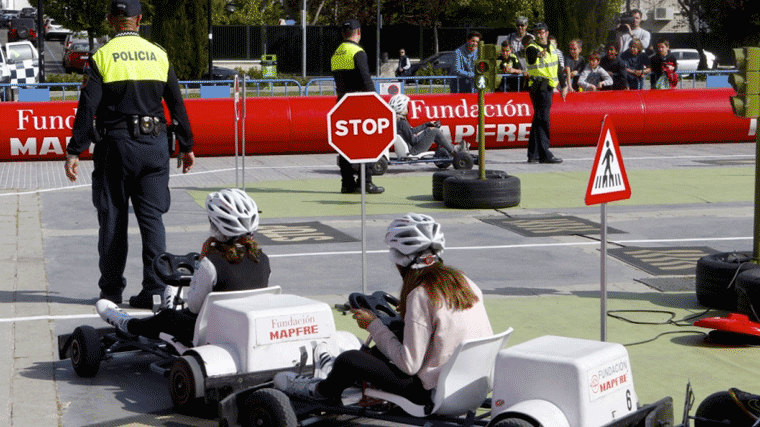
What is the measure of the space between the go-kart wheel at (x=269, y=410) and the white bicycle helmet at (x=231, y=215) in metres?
1.06

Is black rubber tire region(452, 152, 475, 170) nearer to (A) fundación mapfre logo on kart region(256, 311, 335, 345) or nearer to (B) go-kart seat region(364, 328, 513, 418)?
(A) fundación mapfre logo on kart region(256, 311, 335, 345)

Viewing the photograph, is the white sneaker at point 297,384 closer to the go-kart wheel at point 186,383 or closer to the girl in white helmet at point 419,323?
the girl in white helmet at point 419,323

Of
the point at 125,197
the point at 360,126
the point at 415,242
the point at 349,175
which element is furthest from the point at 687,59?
the point at 415,242

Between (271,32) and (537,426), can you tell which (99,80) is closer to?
(537,426)

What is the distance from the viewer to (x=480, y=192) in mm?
12992

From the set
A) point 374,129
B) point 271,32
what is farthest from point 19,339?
point 271,32

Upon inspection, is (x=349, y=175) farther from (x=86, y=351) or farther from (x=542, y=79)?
(x=86, y=351)

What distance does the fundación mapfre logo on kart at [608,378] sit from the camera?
446 cm

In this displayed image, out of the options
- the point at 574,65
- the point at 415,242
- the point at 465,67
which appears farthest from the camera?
the point at 574,65

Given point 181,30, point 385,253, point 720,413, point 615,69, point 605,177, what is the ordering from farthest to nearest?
point 181,30 < point 615,69 < point 385,253 < point 605,177 < point 720,413

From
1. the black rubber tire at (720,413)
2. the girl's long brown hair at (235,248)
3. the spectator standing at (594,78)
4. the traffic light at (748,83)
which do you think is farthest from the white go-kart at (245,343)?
the spectator standing at (594,78)

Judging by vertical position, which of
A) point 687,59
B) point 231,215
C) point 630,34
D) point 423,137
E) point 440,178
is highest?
point 630,34

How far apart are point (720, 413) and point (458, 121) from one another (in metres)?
15.1

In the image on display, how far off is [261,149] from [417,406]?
588 inches
